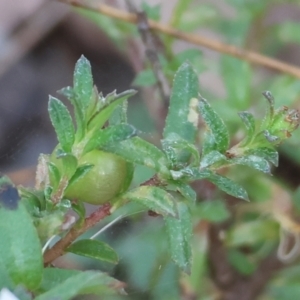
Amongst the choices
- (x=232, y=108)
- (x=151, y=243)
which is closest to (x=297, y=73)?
(x=232, y=108)

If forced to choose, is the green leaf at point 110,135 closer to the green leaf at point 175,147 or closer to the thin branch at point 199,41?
the green leaf at point 175,147

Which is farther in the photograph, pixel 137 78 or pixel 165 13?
pixel 165 13

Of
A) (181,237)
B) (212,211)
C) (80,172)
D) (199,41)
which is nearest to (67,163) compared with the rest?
(80,172)

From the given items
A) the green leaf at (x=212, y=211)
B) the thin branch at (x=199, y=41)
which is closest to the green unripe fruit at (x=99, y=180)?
the green leaf at (x=212, y=211)

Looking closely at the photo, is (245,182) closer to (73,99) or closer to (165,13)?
(73,99)

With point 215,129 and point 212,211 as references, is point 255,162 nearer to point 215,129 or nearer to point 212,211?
point 215,129

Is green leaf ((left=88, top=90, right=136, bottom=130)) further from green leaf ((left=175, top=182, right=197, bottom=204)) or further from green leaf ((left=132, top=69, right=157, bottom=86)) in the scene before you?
green leaf ((left=132, top=69, right=157, bottom=86))

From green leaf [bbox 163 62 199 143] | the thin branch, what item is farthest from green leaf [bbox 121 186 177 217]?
the thin branch
